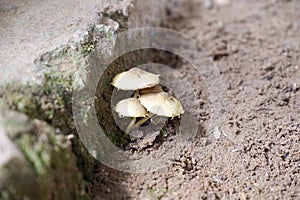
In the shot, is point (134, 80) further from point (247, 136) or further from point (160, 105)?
point (247, 136)

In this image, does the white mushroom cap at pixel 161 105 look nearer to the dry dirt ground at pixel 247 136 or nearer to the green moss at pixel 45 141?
the dry dirt ground at pixel 247 136

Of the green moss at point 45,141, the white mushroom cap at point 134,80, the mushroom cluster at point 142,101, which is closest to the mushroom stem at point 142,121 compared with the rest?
the mushroom cluster at point 142,101

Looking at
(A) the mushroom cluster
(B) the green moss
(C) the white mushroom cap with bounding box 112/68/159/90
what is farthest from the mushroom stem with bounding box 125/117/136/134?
(B) the green moss

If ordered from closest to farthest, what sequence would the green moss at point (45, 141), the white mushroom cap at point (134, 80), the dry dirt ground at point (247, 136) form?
the green moss at point (45, 141) < the dry dirt ground at point (247, 136) < the white mushroom cap at point (134, 80)

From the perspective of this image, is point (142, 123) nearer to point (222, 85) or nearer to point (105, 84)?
point (105, 84)

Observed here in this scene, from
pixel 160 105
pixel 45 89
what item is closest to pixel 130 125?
pixel 160 105

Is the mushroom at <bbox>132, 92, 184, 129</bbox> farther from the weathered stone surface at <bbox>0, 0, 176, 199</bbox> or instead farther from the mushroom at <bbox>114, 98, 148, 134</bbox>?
the weathered stone surface at <bbox>0, 0, 176, 199</bbox>

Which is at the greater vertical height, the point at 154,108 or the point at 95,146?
the point at 154,108

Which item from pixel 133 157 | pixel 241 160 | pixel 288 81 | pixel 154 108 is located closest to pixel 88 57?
pixel 154 108
